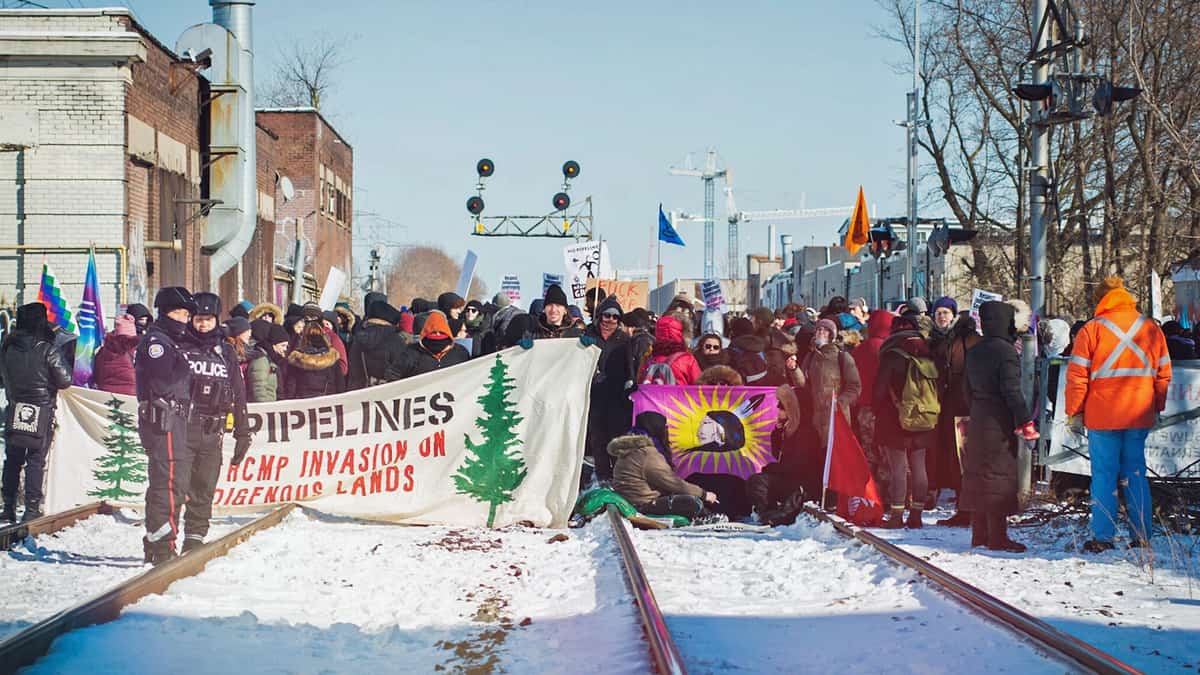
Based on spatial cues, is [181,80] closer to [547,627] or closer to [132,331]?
[132,331]

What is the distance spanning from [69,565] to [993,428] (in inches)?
283

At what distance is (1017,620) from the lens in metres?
7.22

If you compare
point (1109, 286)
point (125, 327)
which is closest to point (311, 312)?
point (125, 327)

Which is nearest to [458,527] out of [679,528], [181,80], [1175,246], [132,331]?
[679,528]

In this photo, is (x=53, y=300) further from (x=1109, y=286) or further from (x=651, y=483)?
(x=1109, y=286)

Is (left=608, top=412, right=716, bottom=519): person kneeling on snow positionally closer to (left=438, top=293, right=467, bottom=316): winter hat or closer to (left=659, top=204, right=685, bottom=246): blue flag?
(left=438, top=293, right=467, bottom=316): winter hat

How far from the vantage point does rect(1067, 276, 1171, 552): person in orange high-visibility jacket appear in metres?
10.0

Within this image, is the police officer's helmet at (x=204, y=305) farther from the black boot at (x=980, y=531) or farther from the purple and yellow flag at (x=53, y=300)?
the purple and yellow flag at (x=53, y=300)

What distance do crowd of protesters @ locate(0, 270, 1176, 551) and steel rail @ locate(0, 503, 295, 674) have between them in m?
3.68

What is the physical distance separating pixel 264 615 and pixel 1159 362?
→ 21.8 ft

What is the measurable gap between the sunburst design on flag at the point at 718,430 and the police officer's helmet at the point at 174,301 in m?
5.25

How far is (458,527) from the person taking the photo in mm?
12508

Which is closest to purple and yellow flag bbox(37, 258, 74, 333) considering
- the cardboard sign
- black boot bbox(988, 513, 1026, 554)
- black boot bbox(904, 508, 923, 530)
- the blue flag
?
black boot bbox(904, 508, 923, 530)

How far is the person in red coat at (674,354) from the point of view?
14000mm
